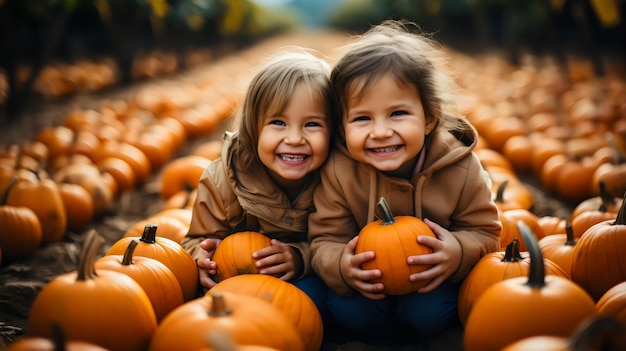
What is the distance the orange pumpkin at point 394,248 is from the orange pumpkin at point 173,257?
0.93 metres

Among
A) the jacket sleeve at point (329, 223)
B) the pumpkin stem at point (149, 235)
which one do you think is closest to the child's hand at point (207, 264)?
the pumpkin stem at point (149, 235)

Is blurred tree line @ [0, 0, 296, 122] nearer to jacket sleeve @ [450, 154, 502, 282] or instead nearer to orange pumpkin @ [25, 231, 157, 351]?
orange pumpkin @ [25, 231, 157, 351]

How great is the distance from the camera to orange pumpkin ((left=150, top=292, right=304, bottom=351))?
192 centimetres

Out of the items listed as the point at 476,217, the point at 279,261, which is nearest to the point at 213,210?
the point at 279,261

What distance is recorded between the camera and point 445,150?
280cm

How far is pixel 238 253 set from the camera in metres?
2.87

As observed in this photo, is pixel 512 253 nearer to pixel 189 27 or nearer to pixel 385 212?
pixel 385 212

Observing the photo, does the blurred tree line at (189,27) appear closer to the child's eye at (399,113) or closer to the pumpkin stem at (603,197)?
the child's eye at (399,113)

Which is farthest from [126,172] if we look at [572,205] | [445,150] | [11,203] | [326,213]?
[572,205]

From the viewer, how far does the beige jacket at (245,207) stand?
3.01 metres

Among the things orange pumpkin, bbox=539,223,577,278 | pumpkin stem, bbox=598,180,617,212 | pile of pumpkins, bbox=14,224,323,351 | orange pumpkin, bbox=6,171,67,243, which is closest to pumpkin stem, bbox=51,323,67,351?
pile of pumpkins, bbox=14,224,323,351

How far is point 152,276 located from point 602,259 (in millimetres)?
2108

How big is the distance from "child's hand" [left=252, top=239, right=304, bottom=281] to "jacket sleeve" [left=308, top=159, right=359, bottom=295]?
0.11 metres

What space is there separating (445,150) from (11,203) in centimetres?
331
